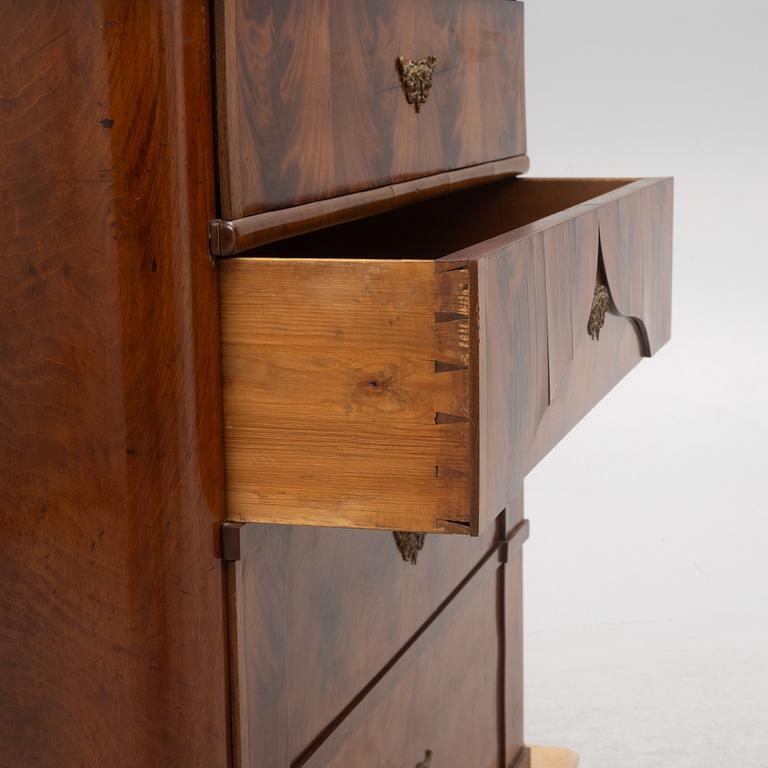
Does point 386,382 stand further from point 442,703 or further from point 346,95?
point 442,703

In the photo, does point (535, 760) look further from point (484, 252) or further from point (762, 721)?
point (484, 252)

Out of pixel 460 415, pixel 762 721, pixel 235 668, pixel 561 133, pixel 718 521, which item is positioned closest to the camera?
pixel 460 415

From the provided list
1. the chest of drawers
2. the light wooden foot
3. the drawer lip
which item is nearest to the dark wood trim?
the chest of drawers

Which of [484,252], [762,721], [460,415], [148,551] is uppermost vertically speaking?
[484,252]

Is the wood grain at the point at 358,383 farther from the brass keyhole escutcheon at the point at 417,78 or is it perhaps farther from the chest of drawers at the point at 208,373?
the brass keyhole escutcheon at the point at 417,78

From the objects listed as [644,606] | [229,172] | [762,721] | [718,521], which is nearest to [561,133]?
[718,521]

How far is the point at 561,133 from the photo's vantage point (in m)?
4.52

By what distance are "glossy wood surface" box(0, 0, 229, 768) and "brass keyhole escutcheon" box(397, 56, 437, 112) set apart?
45cm

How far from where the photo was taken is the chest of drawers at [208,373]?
3.73 ft

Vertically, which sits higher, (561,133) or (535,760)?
(561,133)

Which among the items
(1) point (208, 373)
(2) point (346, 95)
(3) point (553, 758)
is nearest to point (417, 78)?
(2) point (346, 95)

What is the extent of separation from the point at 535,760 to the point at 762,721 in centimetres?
44

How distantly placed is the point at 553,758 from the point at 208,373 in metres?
1.44

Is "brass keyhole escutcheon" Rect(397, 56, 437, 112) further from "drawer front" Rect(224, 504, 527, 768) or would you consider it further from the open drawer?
"drawer front" Rect(224, 504, 527, 768)
